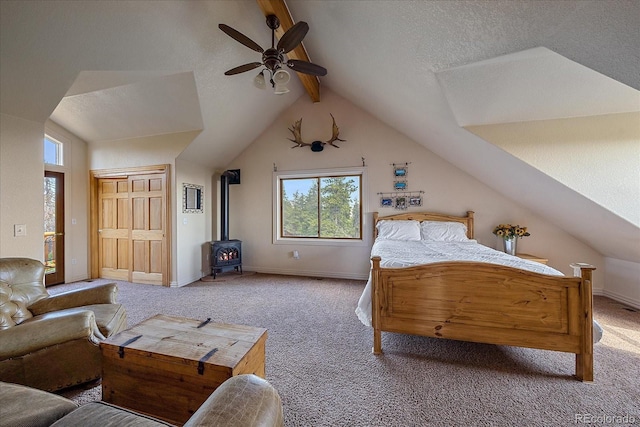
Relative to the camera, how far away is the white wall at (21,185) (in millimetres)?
2465

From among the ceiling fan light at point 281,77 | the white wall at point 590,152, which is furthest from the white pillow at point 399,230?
the ceiling fan light at point 281,77

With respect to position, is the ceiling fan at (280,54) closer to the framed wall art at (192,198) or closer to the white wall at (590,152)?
the white wall at (590,152)

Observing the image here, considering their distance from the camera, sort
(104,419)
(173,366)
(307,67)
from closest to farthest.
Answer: (104,419)
(173,366)
(307,67)

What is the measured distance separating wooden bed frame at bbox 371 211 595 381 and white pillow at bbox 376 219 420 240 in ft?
5.95

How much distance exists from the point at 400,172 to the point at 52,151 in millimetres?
6026

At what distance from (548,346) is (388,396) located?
1.25 metres

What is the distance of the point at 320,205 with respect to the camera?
468 cm

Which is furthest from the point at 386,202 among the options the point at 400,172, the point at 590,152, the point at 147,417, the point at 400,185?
the point at 147,417

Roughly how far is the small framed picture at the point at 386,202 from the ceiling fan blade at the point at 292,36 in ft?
9.23

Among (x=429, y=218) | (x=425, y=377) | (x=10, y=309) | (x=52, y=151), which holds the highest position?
(x=52, y=151)

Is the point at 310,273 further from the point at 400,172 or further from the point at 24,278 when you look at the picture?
the point at 24,278

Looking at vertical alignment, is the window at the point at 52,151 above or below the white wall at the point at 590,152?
above

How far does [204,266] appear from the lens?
458 centimetres

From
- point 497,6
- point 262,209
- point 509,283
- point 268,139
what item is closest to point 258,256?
point 262,209
